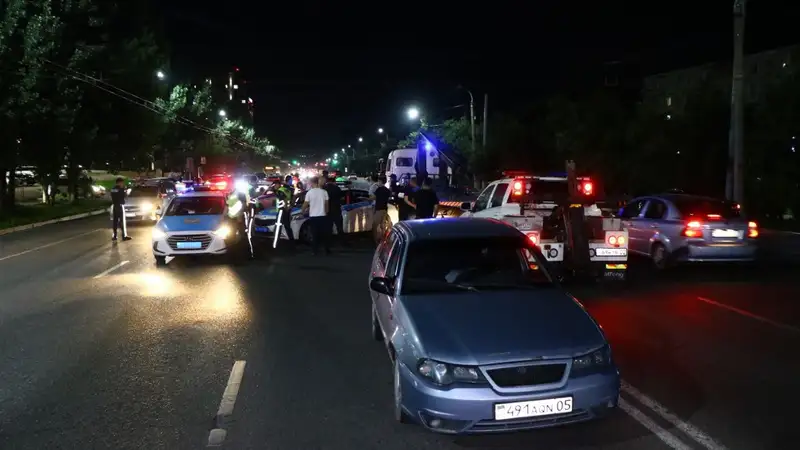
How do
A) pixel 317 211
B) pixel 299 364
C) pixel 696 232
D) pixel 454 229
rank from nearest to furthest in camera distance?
pixel 454 229, pixel 299 364, pixel 696 232, pixel 317 211

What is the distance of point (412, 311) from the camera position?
19.2 ft

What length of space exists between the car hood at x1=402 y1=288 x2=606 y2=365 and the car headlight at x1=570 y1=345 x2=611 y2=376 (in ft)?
0.16

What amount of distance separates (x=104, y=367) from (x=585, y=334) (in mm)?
4890

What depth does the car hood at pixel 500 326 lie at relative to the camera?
17.0 feet

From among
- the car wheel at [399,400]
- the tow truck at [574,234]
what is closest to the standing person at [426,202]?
the tow truck at [574,234]

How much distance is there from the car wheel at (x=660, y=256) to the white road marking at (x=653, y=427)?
8.51 m

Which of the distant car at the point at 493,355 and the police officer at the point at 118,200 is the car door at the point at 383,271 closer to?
the distant car at the point at 493,355

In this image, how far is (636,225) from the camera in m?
15.2

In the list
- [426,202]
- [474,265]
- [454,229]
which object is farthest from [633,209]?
[474,265]

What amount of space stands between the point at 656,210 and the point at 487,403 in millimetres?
10760

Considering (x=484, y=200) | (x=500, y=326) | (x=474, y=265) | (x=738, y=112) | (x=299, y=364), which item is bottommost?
(x=299, y=364)

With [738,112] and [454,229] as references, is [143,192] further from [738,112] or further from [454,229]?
[454,229]

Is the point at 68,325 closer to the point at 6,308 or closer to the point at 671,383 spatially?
the point at 6,308

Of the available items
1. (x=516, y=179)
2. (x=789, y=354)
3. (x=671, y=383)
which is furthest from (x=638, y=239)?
(x=671, y=383)
